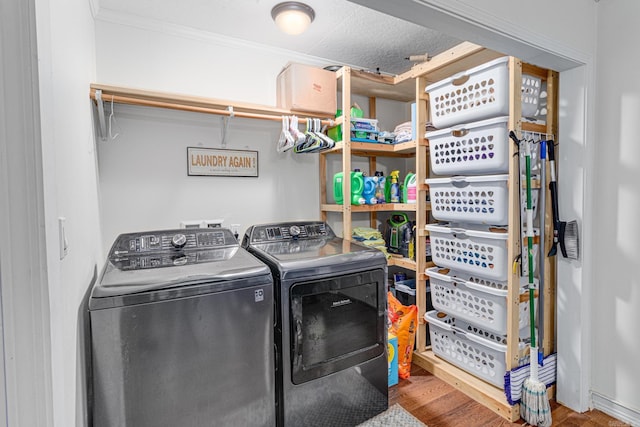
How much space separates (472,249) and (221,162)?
1.83 meters

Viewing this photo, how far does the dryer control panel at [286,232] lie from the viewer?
85.7 inches

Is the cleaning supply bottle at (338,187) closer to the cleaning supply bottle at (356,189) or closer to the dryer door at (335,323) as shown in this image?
the cleaning supply bottle at (356,189)

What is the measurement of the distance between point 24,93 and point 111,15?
180cm

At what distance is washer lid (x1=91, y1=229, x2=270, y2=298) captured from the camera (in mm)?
1306

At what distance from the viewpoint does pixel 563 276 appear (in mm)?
1895

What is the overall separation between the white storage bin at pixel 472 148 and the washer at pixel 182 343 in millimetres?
1384

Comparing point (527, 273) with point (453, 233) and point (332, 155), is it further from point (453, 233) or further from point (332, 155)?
point (332, 155)

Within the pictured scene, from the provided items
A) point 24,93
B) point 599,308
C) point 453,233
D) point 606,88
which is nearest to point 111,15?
point 24,93

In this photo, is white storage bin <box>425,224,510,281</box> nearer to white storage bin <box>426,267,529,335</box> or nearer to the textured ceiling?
white storage bin <box>426,267,529,335</box>

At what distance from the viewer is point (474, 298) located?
6.70 ft

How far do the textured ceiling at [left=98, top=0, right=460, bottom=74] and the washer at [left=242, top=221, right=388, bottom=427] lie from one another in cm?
149

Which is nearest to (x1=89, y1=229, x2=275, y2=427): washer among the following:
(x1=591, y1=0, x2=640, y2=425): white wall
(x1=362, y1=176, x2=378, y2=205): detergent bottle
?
(x1=362, y1=176, x2=378, y2=205): detergent bottle

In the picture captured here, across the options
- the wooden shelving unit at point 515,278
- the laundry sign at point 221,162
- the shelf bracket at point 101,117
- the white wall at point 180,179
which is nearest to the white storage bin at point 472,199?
the wooden shelving unit at point 515,278

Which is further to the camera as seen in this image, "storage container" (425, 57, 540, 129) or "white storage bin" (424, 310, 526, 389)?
"white storage bin" (424, 310, 526, 389)
